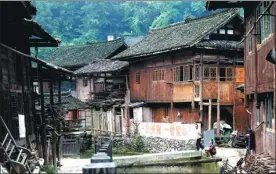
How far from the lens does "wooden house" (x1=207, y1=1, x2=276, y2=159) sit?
14.0m

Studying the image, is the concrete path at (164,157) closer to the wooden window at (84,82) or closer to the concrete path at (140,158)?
the concrete path at (140,158)

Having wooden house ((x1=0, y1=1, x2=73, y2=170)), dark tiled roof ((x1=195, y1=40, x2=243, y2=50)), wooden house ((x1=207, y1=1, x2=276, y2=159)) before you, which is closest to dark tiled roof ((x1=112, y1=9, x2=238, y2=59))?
dark tiled roof ((x1=195, y1=40, x2=243, y2=50))

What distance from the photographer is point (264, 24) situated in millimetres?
15023

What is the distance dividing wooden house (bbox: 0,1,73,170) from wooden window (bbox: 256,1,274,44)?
786cm

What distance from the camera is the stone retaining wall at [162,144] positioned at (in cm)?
2606

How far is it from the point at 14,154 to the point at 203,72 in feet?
51.4

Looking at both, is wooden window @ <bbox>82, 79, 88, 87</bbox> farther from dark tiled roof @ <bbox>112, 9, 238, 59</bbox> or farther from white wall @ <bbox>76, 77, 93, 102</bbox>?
dark tiled roof @ <bbox>112, 9, 238, 59</bbox>

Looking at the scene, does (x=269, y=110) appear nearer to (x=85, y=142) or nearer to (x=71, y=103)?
(x=85, y=142)

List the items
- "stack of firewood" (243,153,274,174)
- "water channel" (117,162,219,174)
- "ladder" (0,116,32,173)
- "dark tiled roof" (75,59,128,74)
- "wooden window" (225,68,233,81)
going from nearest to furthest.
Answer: "ladder" (0,116,32,173), "stack of firewood" (243,153,274,174), "water channel" (117,162,219,174), "wooden window" (225,68,233,81), "dark tiled roof" (75,59,128,74)

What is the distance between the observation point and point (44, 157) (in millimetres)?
18047

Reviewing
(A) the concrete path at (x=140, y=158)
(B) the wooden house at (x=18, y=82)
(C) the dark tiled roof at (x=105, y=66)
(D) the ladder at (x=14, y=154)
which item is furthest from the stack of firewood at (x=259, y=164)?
(C) the dark tiled roof at (x=105, y=66)

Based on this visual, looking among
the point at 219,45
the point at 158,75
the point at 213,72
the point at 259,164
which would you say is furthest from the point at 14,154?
the point at 158,75

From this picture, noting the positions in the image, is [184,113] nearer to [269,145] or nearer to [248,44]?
[248,44]

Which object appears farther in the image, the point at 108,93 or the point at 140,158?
the point at 108,93
